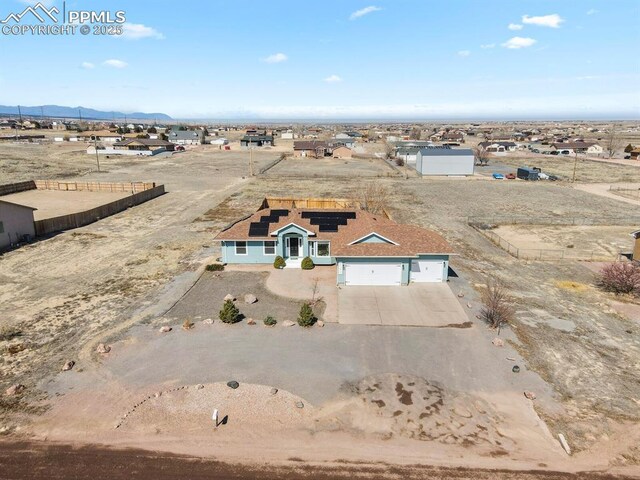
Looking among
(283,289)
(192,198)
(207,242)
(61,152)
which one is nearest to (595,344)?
(283,289)

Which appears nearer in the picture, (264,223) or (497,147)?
(264,223)

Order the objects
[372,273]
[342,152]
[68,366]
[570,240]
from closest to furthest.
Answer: [68,366] < [372,273] < [570,240] < [342,152]

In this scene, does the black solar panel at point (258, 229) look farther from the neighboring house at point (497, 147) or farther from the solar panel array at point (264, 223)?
the neighboring house at point (497, 147)

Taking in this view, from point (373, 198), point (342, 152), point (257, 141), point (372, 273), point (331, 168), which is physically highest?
point (257, 141)

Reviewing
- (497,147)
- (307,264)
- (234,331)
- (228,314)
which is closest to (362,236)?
(307,264)

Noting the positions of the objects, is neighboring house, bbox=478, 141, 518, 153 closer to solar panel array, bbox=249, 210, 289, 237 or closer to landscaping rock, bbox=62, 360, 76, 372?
solar panel array, bbox=249, 210, 289, 237

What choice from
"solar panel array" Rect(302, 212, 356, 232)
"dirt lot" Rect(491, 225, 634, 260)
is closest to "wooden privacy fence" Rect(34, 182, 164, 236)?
"solar panel array" Rect(302, 212, 356, 232)

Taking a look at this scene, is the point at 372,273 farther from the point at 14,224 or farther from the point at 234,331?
the point at 14,224
